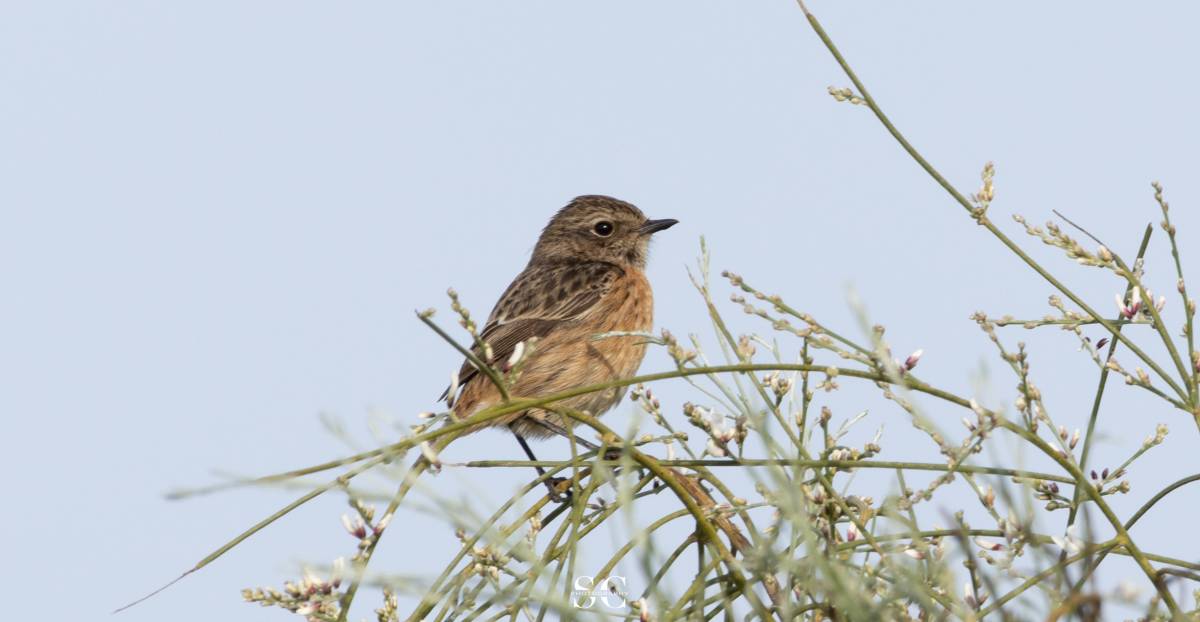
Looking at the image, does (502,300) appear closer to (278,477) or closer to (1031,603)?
(278,477)

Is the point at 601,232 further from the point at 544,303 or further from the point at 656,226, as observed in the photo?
the point at 544,303

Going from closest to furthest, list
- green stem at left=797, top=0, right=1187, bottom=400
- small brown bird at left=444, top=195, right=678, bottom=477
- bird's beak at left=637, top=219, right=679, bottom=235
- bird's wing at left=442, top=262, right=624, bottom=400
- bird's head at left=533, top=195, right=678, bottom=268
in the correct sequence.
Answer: green stem at left=797, top=0, right=1187, bottom=400, small brown bird at left=444, top=195, right=678, bottom=477, bird's wing at left=442, top=262, right=624, bottom=400, bird's beak at left=637, top=219, right=679, bottom=235, bird's head at left=533, top=195, right=678, bottom=268

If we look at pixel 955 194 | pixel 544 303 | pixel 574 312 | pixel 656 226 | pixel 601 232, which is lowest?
pixel 955 194

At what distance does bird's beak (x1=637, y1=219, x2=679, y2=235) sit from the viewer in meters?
10.8

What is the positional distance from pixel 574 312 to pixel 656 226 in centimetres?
155

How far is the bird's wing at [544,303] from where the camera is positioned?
948 cm

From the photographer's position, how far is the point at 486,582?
148 inches

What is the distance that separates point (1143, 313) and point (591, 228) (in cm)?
698

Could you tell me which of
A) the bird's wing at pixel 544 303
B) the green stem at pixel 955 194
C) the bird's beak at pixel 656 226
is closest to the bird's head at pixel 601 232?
the bird's beak at pixel 656 226

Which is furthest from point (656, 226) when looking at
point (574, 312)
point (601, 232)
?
point (574, 312)

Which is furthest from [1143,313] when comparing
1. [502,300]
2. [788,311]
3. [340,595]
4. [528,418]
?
[502,300]

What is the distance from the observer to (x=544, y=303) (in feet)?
32.0

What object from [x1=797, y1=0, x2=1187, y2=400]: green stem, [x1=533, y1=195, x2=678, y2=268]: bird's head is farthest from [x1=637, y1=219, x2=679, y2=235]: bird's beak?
[x1=797, y1=0, x2=1187, y2=400]: green stem

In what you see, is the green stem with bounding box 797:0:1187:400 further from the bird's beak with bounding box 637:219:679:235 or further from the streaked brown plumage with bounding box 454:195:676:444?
the bird's beak with bounding box 637:219:679:235
